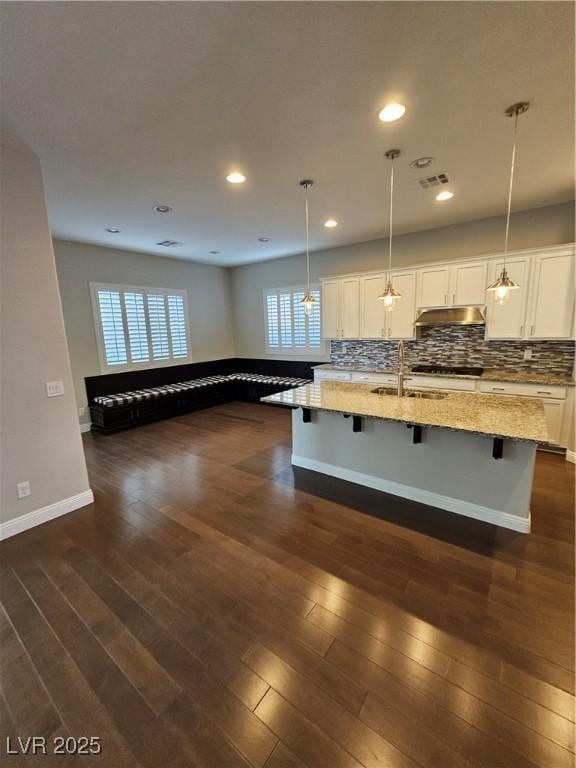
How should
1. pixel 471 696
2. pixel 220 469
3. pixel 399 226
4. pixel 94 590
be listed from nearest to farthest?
pixel 471 696
pixel 94 590
pixel 220 469
pixel 399 226

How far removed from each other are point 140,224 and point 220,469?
3.32 m

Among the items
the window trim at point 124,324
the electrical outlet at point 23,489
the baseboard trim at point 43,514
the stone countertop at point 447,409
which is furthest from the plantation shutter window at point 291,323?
the electrical outlet at point 23,489

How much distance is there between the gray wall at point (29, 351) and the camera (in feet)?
8.09

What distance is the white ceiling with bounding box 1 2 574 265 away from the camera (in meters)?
1.47

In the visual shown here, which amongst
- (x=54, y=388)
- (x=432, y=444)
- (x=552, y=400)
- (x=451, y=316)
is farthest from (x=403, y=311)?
(x=54, y=388)

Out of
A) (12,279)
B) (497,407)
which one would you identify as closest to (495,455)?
(497,407)

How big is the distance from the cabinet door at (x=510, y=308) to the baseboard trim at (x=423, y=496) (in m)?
2.50

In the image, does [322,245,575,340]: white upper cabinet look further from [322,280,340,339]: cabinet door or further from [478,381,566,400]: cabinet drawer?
[478,381,566,400]: cabinet drawer

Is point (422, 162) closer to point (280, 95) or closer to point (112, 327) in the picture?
point (280, 95)

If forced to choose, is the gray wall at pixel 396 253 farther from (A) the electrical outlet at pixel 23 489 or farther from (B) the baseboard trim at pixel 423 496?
(A) the electrical outlet at pixel 23 489

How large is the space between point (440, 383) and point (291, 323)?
3224mm

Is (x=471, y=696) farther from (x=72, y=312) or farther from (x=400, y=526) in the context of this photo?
(x=72, y=312)

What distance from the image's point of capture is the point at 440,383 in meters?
4.48

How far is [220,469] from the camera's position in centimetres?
375
